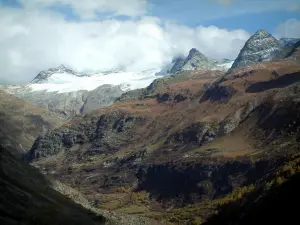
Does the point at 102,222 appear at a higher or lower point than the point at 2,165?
lower

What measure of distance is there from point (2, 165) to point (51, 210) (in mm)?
32846

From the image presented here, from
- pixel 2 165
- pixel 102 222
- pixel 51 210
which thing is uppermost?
pixel 2 165

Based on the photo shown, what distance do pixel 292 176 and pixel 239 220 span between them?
24164mm

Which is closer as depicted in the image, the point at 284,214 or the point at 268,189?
the point at 284,214

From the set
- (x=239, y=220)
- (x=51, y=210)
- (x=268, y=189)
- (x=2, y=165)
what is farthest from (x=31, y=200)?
(x=268, y=189)

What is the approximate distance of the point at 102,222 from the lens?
197m

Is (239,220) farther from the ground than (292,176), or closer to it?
closer to it

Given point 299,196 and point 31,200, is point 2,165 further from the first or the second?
point 299,196

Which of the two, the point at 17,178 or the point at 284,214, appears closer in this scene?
the point at 284,214

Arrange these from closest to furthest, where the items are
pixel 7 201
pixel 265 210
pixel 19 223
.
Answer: pixel 19 223 → pixel 7 201 → pixel 265 210

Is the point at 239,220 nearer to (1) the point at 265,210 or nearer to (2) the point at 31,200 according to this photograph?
(1) the point at 265,210

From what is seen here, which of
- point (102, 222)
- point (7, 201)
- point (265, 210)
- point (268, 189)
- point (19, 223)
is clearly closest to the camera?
point (19, 223)

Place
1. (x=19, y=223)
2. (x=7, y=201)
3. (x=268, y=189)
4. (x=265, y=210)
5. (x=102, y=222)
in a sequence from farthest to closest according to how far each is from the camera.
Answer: (x=102, y=222) < (x=268, y=189) < (x=265, y=210) < (x=7, y=201) < (x=19, y=223)

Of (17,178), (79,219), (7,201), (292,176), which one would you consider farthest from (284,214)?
(17,178)
